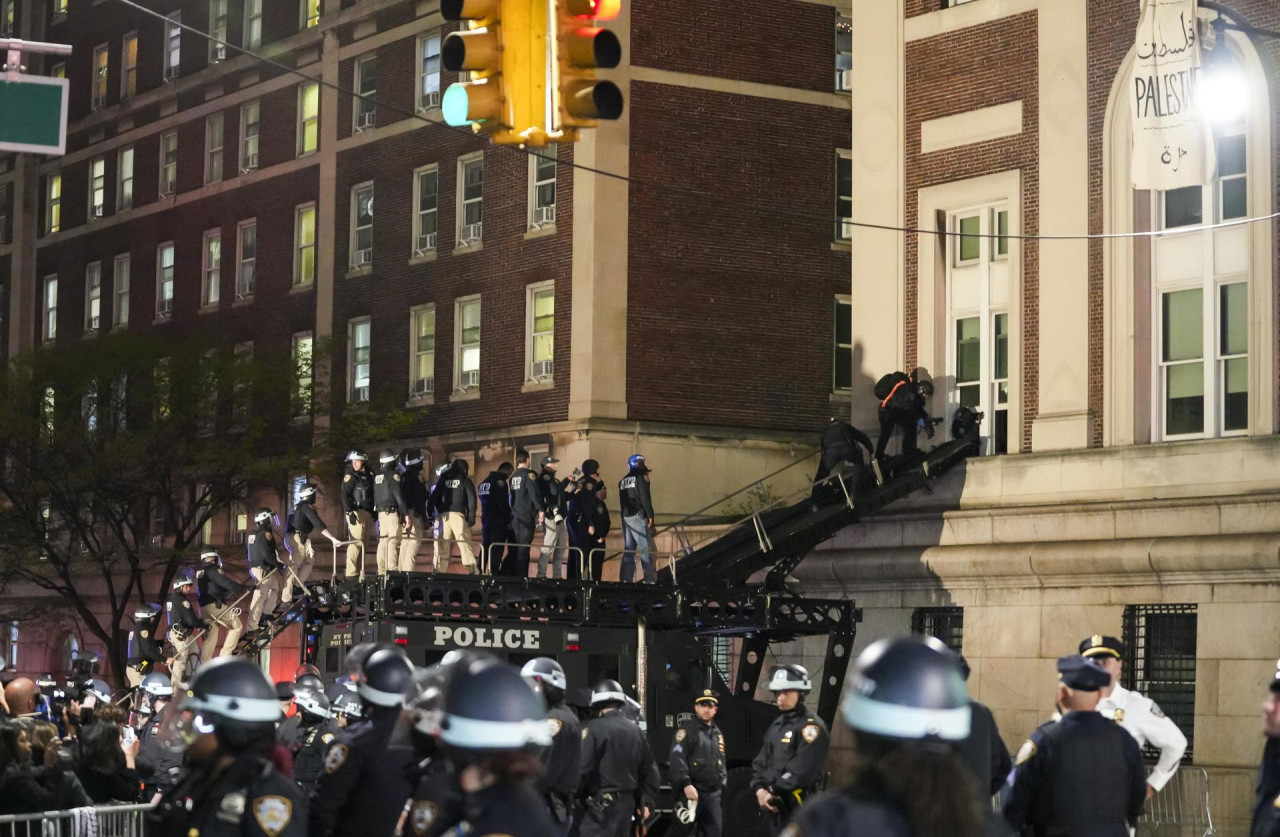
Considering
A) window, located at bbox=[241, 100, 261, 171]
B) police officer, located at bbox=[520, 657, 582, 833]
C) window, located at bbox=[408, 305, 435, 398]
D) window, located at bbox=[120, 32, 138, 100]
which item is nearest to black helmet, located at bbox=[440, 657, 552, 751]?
police officer, located at bbox=[520, 657, 582, 833]

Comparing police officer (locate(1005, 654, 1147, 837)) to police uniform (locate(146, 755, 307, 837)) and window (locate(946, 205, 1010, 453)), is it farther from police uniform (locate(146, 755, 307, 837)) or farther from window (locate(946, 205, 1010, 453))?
window (locate(946, 205, 1010, 453))

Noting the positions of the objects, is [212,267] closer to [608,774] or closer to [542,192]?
[542,192]

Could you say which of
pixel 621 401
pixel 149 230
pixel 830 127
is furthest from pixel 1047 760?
pixel 149 230

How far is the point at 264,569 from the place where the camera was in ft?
108

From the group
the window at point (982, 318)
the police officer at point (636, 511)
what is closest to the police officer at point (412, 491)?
the police officer at point (636, 511)

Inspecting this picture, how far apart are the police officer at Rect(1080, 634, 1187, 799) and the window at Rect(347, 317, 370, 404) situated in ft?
121

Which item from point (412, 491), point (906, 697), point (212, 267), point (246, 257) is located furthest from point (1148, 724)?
point (212, 267)

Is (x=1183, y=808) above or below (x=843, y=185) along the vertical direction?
below

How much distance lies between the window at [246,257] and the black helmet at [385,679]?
4395 centimetres

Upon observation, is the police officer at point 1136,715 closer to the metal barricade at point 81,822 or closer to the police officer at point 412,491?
the metal barricade at point 81,822

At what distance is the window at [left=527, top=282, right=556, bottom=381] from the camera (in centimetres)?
4344

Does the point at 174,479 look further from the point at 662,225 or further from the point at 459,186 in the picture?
the point at 662,225

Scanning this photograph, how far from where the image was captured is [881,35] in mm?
34219

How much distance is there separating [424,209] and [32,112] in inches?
1259
